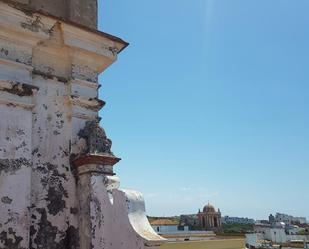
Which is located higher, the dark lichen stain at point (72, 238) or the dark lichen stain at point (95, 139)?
the dark lichen stain at point (95, 139)

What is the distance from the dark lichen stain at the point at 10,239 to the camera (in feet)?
9.13

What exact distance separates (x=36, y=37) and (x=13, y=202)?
136 cm

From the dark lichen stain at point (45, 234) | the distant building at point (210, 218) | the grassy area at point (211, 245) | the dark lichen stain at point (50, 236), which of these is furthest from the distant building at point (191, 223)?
the dark lichen stain at point (45, 234)

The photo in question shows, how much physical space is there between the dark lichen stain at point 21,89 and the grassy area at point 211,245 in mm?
7629

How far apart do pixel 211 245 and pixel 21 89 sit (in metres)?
12.1

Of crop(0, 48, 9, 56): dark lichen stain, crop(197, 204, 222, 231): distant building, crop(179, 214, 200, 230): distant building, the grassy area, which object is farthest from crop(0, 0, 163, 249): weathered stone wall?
crop(179, 214, 200, 230): distant building

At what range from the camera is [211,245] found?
13938 millimetres

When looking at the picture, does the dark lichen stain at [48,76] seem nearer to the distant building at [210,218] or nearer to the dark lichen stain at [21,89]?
the dark lichen stain at [21,89]

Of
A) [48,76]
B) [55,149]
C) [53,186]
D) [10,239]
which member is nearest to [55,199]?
[53,186]

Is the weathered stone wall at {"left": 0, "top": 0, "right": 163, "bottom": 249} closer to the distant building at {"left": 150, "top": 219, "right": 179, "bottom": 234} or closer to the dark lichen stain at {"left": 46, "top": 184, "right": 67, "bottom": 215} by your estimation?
the dark lichen stain at {"left": 46, "top": 184, "right": 67, "bottom": 215}

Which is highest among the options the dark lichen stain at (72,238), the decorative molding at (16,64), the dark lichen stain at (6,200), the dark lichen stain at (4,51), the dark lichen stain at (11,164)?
the dark lichen stain at (4,51)

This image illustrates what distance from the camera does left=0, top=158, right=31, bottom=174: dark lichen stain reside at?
2.93 metres

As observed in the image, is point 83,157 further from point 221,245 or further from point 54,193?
point 221,245

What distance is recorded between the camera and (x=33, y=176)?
318cm
